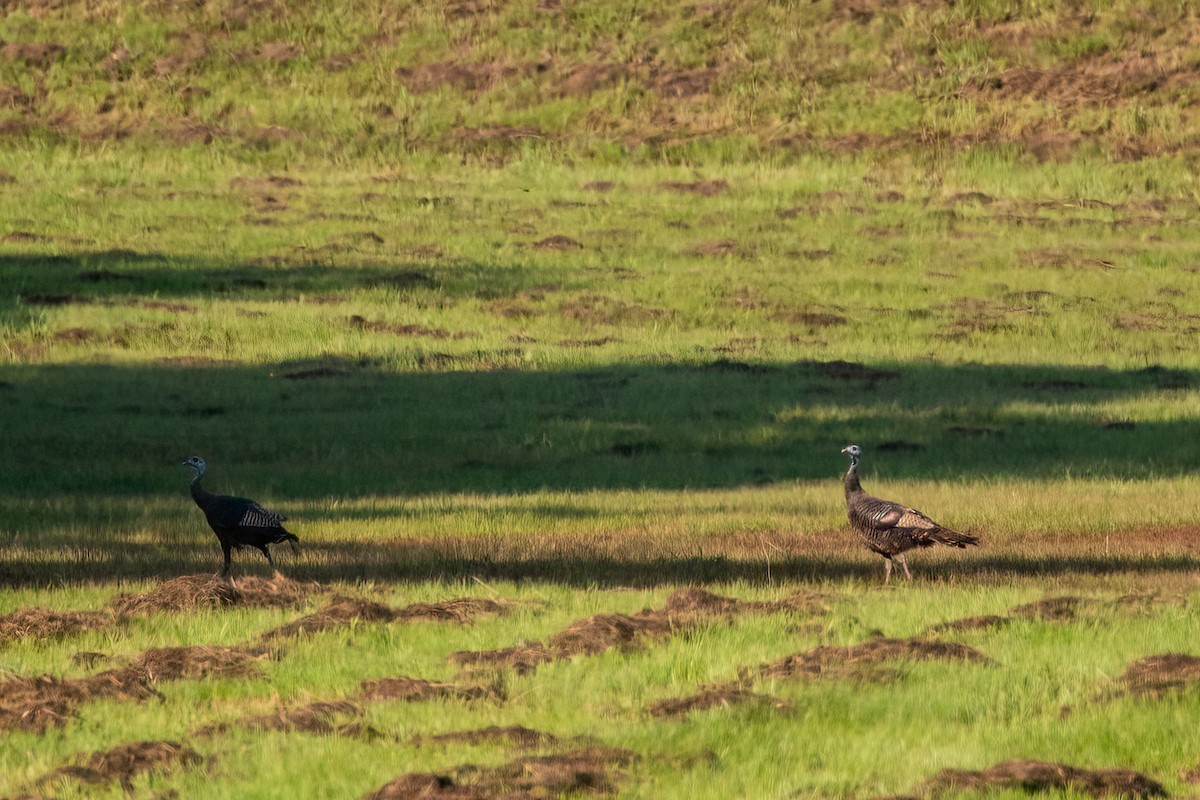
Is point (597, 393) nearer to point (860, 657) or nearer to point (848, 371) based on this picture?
point (848, 371)

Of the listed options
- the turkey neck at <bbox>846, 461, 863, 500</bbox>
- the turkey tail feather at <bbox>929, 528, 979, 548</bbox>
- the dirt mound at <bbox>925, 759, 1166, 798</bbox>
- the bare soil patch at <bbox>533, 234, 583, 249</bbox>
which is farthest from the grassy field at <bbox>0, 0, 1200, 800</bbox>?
the turkey neck at <bbox>846, 461, 863, 500</bbox>

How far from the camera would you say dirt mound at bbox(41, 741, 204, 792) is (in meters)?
9.40

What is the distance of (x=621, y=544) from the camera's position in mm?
18500

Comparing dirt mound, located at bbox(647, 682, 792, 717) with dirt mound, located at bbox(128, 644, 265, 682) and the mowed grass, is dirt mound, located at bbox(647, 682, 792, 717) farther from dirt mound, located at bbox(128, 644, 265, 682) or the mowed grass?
dirt mound, located at bbox(128, 644, 265, 682)

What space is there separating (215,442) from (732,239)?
2411 centimetres

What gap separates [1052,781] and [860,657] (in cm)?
276

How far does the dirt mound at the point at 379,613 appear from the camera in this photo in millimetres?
13062

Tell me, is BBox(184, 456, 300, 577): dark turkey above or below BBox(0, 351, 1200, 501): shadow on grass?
above

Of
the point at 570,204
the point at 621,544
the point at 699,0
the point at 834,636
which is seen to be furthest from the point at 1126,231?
the point at 834,636

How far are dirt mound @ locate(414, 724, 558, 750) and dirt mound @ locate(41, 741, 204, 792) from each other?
1.25 meters

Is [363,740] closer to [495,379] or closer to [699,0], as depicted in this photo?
[495,379]

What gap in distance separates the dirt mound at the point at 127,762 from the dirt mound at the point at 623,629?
2.60 metres

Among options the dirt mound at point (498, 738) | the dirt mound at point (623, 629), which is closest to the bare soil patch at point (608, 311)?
the dirt mound at point (623, 629)

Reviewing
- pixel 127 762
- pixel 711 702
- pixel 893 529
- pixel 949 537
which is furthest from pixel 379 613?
pixel 949 537
